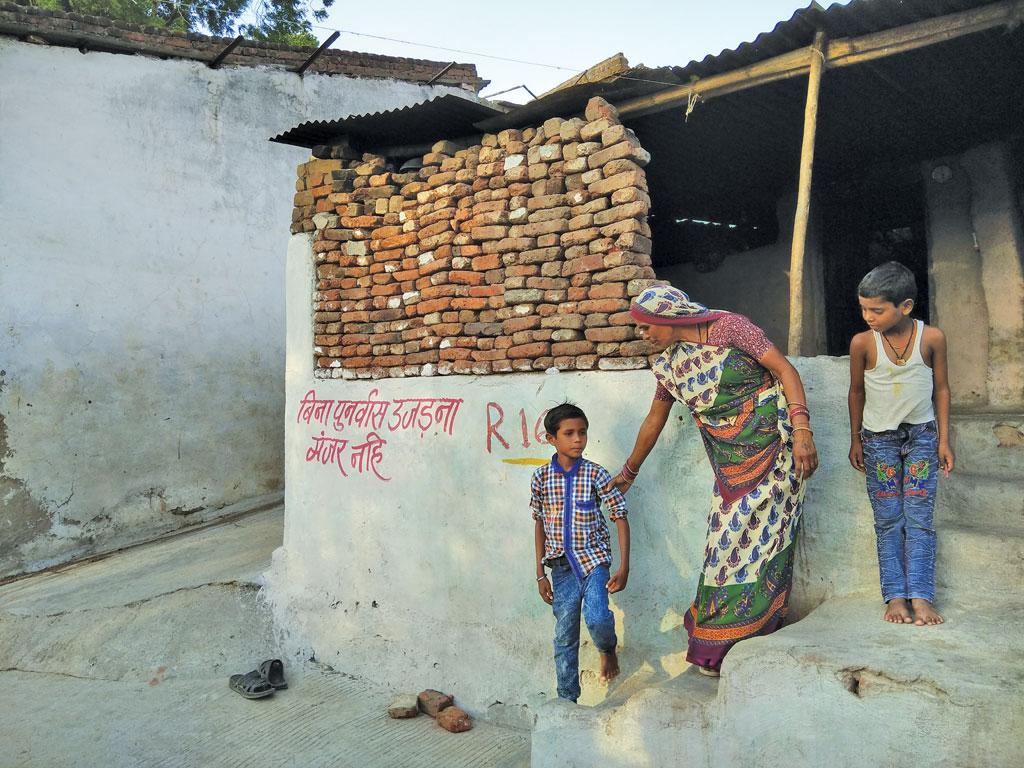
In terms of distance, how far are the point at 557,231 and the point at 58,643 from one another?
14.2 ft

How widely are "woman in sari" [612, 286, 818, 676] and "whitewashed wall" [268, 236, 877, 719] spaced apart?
48cm

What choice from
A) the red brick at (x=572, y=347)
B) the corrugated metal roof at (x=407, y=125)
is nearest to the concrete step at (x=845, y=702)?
the red brick at (x=572, y=347)

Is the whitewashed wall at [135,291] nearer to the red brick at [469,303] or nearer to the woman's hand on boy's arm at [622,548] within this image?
the red brick at [469,303]

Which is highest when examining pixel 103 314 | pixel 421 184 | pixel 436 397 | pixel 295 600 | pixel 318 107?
pixel 318 107

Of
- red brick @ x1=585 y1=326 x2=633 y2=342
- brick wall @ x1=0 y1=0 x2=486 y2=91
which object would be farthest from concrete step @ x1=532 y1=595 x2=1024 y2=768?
brick wall @ x1=0 y1=0 x2=486 y2=91

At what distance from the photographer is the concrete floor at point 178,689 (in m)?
3.95

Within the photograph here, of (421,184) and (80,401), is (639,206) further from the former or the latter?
(80,401)

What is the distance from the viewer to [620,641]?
3613mm

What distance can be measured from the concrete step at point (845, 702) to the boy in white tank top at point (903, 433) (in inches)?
6.5

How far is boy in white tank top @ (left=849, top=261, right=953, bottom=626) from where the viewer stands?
Result: 258 centimetres

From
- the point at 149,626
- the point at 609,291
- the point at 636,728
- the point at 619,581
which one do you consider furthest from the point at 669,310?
the point at 149,626

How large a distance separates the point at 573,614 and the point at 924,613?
137 cm

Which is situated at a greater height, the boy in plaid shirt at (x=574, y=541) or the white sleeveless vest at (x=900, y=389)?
the white sleeveless vest at (x=900, y=389)

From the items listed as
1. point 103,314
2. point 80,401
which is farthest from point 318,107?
point 80,401
